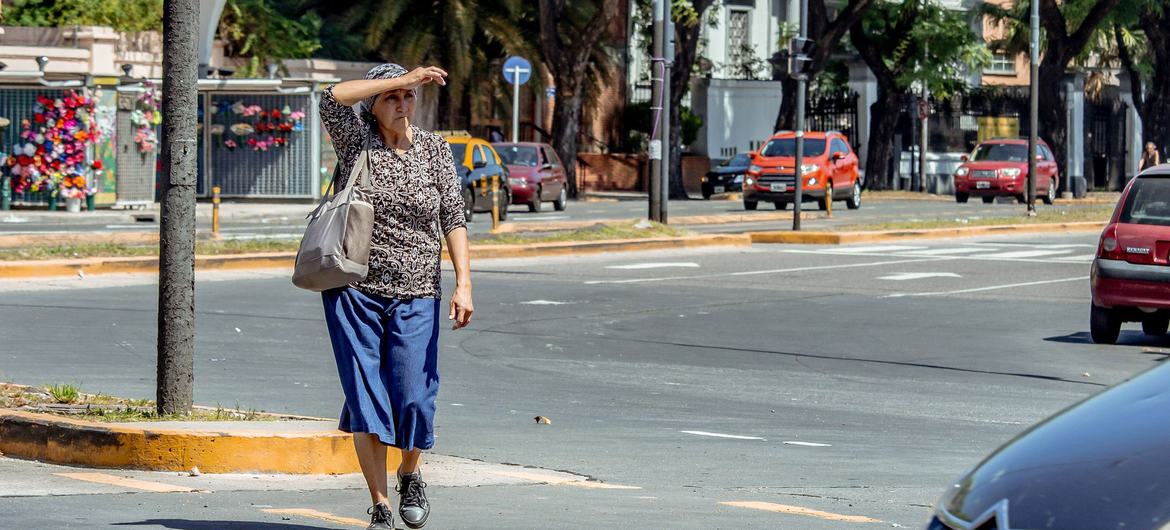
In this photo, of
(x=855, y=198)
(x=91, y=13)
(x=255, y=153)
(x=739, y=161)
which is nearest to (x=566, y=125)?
(x=739, y=161)

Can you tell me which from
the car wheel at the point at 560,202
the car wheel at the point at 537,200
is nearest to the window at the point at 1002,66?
the car wheel at the point at 560,202

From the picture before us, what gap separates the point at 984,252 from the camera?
26875mm

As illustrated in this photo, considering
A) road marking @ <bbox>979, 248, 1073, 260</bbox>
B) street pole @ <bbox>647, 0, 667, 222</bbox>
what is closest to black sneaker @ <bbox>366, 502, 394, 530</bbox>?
road marking @ <bbox>979, 248, 1073, 260</bbox>

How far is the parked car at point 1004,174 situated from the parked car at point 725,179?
6084 mm

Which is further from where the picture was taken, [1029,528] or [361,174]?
[361,174]

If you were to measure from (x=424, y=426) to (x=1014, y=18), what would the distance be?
56.5m

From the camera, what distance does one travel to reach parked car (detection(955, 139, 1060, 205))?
1817 inches

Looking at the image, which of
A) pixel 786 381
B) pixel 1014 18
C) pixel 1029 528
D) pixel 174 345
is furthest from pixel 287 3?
pixel 1029 528

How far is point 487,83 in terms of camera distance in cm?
4938

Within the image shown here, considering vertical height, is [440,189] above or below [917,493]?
above

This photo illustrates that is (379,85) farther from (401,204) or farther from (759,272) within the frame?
(759,272)

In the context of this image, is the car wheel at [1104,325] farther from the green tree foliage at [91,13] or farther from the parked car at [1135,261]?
the green tree foliage at [91,13]

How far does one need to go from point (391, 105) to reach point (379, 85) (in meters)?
0.09

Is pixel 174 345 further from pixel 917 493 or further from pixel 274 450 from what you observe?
pixel 917 493
